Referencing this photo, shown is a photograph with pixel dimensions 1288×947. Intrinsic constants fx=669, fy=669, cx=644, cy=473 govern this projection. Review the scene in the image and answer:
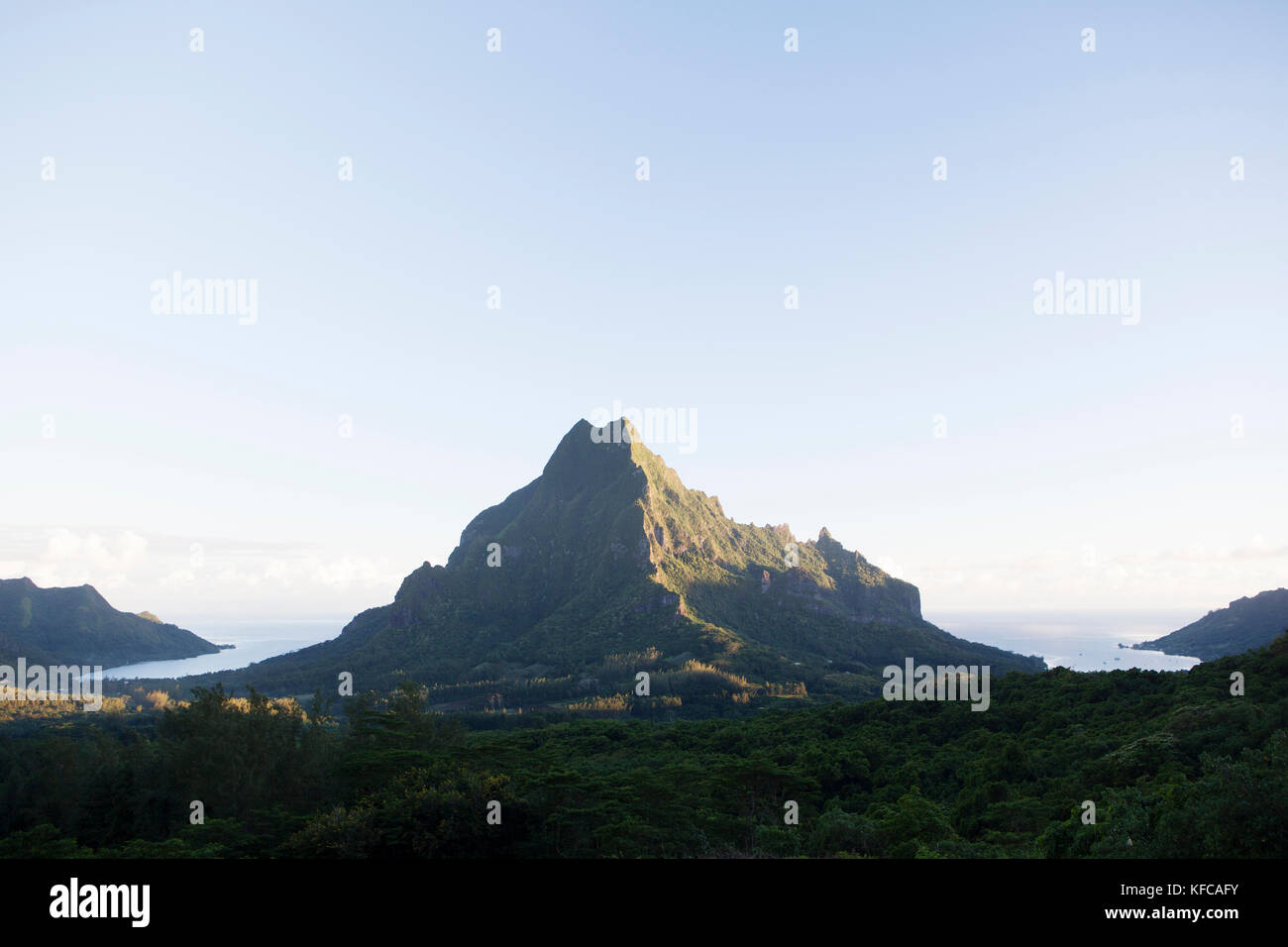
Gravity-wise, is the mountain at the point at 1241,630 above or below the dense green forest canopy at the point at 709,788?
below

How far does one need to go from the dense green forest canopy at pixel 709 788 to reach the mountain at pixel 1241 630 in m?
150

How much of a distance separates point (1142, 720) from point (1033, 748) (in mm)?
8962

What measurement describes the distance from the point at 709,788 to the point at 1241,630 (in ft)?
701

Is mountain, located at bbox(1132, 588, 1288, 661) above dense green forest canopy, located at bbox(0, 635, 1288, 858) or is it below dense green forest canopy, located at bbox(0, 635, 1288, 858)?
below

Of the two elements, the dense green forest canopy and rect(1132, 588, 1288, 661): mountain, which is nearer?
the dense green forest canopy

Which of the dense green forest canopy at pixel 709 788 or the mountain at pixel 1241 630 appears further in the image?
the mountain at pixel 1241 630

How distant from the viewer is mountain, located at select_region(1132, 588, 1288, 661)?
163 meters

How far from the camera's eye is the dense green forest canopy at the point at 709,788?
79.6ft

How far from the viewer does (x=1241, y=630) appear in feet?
589

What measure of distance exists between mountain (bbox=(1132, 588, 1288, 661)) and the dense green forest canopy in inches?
5886

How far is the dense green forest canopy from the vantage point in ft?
79.6

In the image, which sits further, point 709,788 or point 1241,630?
point 1241,630
